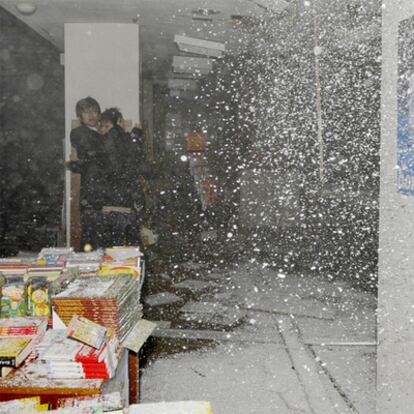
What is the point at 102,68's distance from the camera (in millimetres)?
6391

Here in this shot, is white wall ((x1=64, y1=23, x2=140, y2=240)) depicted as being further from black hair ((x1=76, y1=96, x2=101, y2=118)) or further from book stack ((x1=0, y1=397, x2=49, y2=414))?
book stack ((x1=0, y1=397, x2=49, y2=414))

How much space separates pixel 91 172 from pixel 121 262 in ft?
7.11

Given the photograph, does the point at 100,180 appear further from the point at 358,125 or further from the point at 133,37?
the point at 358,125

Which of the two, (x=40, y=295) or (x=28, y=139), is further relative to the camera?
(x=28, y=139)

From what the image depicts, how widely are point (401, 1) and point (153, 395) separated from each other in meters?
2.18

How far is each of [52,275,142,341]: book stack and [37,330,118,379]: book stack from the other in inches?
7.5

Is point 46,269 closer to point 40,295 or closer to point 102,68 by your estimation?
point 40,295

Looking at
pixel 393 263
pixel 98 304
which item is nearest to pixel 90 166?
pixel 98 304

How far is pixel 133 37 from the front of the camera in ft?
21.2

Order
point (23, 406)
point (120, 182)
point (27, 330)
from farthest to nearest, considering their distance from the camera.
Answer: point (120, 182) → point (27, 330) → point (23, 406)

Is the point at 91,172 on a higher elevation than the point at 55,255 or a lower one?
higher

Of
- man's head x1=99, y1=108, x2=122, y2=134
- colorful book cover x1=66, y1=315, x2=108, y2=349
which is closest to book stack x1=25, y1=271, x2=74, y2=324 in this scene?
colorful book cover x1=66, y1=315, x2=108, y2=349

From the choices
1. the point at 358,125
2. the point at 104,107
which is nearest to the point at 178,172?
the point at 358,125

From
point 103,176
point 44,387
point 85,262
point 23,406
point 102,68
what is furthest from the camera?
point 102,68
